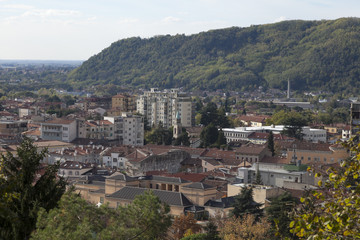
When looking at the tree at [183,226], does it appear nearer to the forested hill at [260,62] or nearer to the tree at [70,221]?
the tree at [70,221]

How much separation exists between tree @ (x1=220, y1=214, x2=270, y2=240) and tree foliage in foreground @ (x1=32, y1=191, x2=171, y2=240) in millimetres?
3990

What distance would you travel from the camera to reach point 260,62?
17350cm

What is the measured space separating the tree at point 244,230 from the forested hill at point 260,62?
418ft

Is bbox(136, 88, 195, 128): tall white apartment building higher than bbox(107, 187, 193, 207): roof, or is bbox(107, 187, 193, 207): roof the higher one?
bbox(107, 187, 193, 207): roof

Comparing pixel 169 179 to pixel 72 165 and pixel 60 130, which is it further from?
pixel 60 130

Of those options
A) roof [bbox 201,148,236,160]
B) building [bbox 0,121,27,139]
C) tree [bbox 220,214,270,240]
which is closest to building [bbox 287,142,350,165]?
roof [bbox 201,148,236,160]

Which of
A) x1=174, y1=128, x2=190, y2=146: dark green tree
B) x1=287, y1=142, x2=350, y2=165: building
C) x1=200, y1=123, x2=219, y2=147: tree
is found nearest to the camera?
x1=287, y1=142, x2=350, y2=165: building

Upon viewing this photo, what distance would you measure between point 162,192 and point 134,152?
17103 millimetres

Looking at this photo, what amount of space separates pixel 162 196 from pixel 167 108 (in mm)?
43824

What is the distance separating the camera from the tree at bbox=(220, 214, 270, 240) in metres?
24.4

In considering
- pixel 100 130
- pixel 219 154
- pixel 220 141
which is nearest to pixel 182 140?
pixel 220 141

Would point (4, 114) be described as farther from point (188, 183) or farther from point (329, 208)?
point (329, 208)

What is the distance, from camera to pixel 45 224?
44.1 feet

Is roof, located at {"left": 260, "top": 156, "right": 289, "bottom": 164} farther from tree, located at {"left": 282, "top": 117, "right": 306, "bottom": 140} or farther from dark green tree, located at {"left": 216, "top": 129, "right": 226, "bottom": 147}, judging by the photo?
tree, located at {"left": 282, "top": 117, "right": 306, "bottom": 140}
